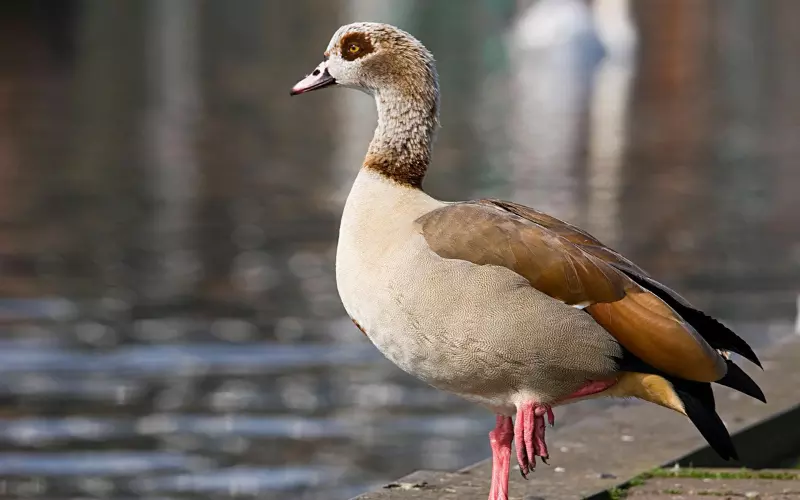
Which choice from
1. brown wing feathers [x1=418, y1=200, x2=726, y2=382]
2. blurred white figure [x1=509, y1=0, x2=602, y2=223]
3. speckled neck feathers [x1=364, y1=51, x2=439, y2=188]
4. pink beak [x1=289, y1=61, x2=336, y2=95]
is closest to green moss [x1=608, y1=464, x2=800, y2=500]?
brown wing feathers [x1=418, y1=200, x2=726, y2=382]

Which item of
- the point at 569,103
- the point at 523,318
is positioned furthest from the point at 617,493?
the point at 569,103

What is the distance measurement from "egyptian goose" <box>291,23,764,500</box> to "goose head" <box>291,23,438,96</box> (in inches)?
21.0

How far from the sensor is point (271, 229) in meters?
17.5

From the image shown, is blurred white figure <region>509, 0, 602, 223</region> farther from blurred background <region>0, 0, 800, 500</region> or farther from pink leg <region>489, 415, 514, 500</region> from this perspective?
pink leg <region>489, 415, 514, 500</region>

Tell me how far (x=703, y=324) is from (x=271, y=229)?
12.5 meters

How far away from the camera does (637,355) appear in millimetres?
5016

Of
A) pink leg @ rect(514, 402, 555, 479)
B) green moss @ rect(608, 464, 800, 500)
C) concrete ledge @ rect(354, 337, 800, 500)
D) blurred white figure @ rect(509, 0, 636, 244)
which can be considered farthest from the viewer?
blurred white figure @ rect(509, 0, 636, 244)

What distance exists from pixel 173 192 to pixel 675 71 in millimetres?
27073

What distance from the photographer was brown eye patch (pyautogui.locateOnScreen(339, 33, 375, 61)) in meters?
5.62

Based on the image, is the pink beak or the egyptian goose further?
the pink beak

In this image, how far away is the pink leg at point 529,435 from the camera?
508 centimetres

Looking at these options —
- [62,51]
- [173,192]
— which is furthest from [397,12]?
[173,192]

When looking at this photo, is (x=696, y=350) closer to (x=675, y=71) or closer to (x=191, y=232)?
(x=191, y=232)

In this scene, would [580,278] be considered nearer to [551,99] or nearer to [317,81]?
[317,81]
